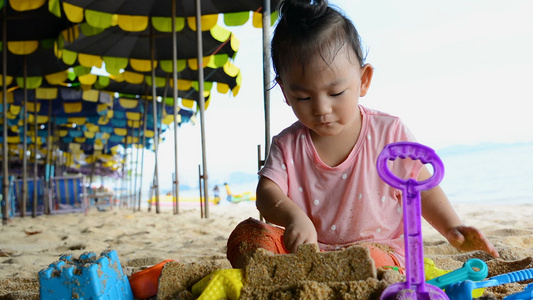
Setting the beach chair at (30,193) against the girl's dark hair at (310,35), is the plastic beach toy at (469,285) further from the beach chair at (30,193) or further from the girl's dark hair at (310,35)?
the beach chair at (30,193)

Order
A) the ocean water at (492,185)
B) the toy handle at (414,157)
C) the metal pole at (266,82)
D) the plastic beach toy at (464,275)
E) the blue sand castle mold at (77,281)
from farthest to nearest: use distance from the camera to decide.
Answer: the ocean water at (492,185)
the metal pole at (266,82)
the blue sand castle mold at (77,281)
the plastic beach toy at (464,275)
the toy handle at (414,157)

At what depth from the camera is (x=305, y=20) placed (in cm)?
123

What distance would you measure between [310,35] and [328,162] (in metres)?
0.40

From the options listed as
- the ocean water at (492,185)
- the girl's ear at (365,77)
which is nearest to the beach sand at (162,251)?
the girl's ear at (365,77)

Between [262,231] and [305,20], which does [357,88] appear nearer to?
[305,20]

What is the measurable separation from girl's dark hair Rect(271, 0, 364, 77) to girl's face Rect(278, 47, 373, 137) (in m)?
0.02

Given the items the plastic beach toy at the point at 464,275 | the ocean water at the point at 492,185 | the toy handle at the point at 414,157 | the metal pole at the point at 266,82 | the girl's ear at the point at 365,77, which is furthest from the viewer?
the ocean water at the point at 492,185

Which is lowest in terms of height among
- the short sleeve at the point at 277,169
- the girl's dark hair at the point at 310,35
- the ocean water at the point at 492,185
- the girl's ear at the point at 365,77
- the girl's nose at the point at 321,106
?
the ocean water at the point at 492,185

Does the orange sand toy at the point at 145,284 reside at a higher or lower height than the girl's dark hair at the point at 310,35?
lower

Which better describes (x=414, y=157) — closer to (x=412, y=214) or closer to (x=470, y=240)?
(x=412, y=214)

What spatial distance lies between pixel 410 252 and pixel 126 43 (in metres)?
6.68

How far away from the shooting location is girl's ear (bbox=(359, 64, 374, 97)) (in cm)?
129

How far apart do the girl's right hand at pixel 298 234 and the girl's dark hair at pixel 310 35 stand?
15.7 inches

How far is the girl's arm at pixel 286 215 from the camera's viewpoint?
102 cm
